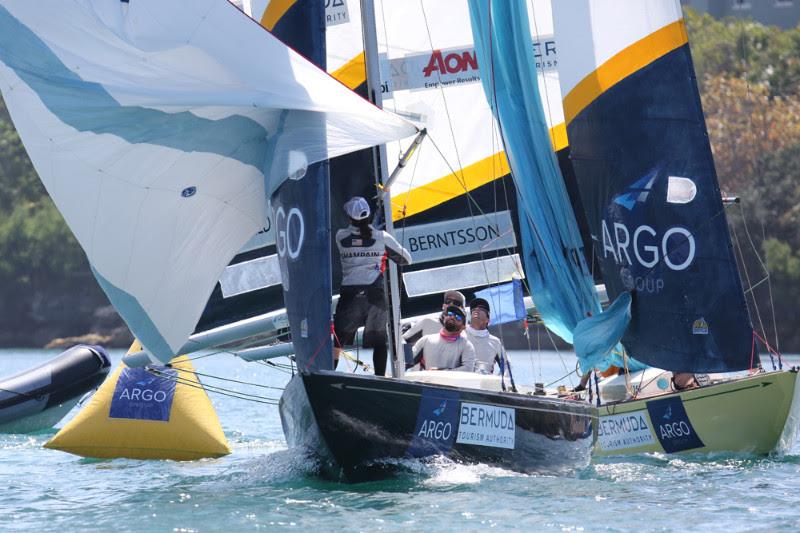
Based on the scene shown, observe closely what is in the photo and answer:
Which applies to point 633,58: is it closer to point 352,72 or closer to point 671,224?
point 671,224

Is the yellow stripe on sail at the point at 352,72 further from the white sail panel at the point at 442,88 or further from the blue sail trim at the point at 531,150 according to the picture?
the blue sail trim at the point at 531,150

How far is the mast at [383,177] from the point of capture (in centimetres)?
1051

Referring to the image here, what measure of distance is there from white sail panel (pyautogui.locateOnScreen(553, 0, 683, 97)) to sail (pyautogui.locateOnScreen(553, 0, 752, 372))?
0.03 ft

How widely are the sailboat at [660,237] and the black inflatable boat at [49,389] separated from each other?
615cm

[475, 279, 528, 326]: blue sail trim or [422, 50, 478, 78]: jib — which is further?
[422, 50, 478, 78]: jib

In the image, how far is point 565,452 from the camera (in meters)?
10.8

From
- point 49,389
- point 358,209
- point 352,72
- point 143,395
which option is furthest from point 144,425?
point 352,72

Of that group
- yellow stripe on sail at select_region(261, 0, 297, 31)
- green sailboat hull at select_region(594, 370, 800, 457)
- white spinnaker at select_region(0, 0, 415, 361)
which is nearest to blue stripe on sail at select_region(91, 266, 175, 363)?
white spinnaker at select_region(0, 0, 415, 361)

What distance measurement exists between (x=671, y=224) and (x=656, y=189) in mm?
314

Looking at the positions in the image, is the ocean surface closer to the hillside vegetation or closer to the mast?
the mast

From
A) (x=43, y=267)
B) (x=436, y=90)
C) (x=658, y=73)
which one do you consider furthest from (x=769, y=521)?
(x=43, y=267)

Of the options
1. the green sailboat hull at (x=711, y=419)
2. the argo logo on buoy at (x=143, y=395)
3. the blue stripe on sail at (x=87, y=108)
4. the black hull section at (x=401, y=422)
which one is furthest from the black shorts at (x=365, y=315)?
the argo logo on buoy at (x=143, y=395)

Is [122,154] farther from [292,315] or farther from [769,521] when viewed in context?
[769,521]

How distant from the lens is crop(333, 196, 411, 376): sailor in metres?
10.4
